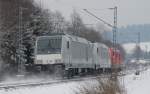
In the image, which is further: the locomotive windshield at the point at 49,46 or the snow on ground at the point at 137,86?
the locomotive windshield at the point at 49,46

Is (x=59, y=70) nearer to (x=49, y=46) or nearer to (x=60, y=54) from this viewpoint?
(x=60, y=54)

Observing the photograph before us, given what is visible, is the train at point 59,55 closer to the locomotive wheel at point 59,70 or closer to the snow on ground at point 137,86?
the locomotive wheel at point 59,70

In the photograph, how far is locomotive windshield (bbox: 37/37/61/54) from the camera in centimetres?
4041

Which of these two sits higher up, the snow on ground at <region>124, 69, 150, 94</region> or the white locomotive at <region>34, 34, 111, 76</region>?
the white locomotive at <region>34, 34, 111, 76</region>

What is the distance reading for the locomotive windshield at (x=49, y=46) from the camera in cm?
4041

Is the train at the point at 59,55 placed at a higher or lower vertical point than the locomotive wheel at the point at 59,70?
higher

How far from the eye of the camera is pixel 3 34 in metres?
58.4

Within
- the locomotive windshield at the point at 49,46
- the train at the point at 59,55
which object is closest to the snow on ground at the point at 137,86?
the train at the point at 59,55

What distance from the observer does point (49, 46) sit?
40719 millimetres

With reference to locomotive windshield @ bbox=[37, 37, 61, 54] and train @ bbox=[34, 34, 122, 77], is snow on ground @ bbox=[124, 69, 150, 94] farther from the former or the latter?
locomotive windshield @ bbox=[37, 37, 61, 54]

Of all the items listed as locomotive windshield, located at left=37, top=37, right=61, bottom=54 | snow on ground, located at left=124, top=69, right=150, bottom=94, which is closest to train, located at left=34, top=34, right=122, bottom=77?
locomotive windshield, located at left=37, top=37, right=61, bottom=54

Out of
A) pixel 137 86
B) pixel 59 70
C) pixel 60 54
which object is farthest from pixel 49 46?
pixel 137 86

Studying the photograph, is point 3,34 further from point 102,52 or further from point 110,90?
point 110,90

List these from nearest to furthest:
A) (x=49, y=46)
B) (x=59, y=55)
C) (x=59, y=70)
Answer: (x=59, y=70) < (x=59, y=55) < (x=49, y=46)
